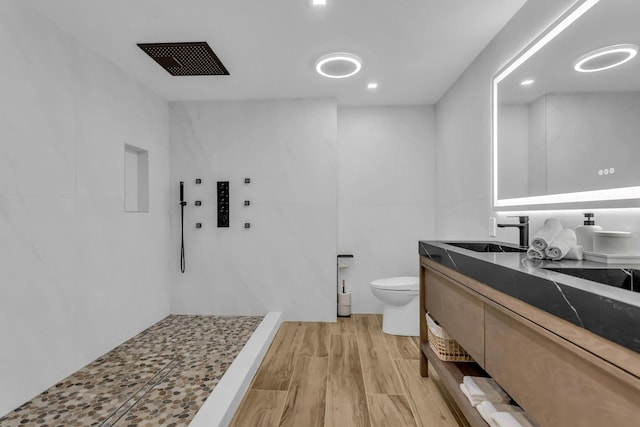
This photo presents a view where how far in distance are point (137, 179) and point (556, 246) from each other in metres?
3.30

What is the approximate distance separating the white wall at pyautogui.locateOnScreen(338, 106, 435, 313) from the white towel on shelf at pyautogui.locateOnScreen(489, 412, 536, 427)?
2459 millimetres

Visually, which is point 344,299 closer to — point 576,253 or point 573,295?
point 576,253

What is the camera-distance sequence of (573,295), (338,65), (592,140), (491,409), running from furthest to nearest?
(338,65)
(592,140)
(491,409)
(573,295)

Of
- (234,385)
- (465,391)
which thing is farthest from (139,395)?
(465,391)

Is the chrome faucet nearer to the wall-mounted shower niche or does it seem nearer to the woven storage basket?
the woven storage basket

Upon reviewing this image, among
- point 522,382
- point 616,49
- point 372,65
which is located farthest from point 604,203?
point 372,65

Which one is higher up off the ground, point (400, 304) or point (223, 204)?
point (223, 204)

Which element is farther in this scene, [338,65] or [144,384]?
[338,65]

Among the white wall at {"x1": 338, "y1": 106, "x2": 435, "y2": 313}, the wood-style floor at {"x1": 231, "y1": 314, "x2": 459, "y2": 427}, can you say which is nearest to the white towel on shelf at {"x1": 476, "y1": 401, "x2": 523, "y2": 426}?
the wood-style floor at {"x1": 231, "y1": 314, "x2": 459, "y2": 427}

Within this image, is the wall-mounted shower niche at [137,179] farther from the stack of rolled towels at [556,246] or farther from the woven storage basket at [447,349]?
the stack of rolled towels at [556,246]

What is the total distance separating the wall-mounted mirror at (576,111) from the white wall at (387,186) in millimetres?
1566

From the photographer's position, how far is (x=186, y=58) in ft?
8.36

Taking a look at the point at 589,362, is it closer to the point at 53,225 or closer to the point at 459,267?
the point at 459,267


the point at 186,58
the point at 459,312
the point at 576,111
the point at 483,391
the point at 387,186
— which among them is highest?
the point at 186,58
